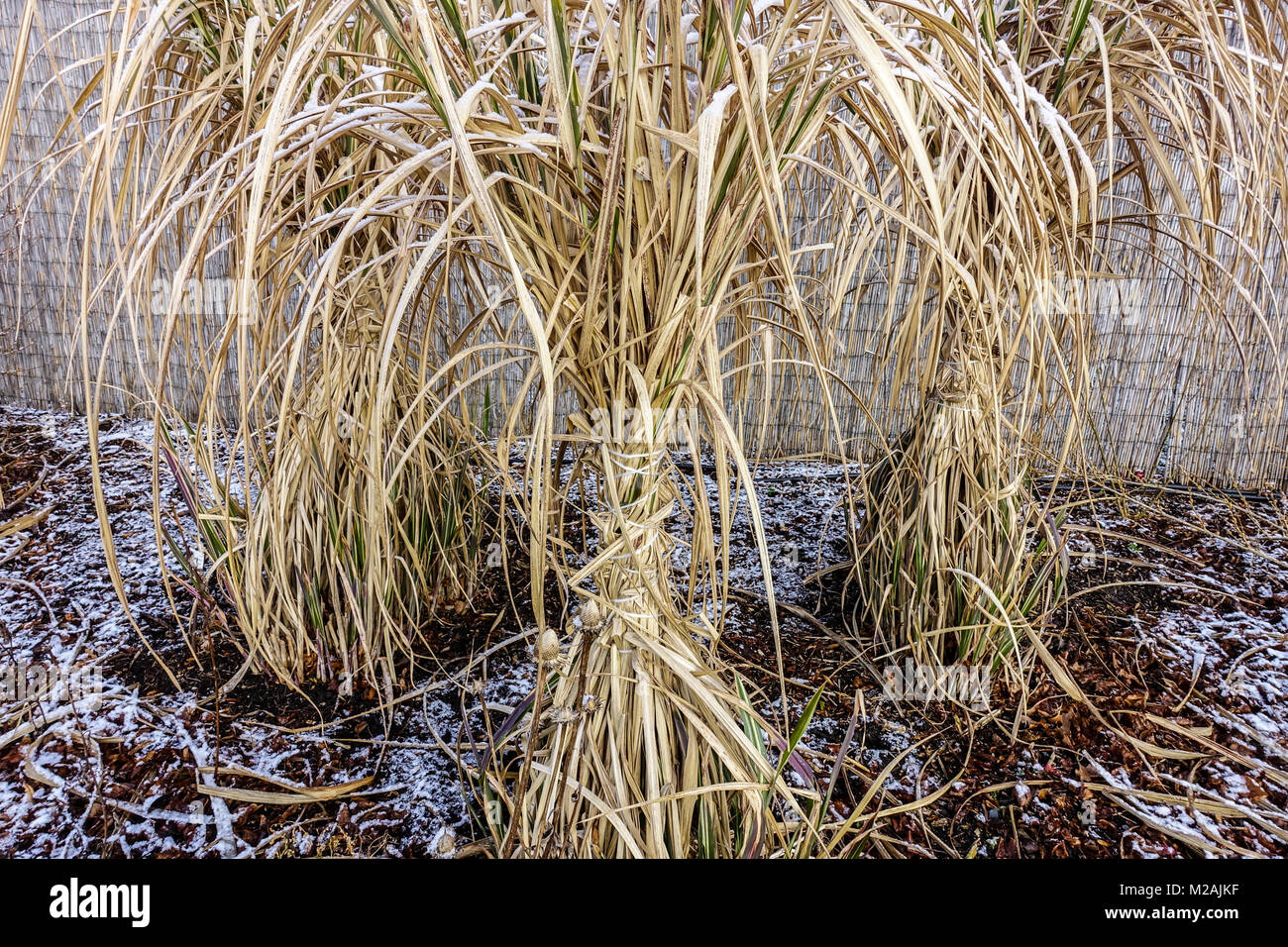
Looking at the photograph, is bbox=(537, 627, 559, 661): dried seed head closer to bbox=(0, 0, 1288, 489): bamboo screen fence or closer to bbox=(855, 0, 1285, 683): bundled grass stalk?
bbox=(855, 0, 1285, 683): bundled grass stalk

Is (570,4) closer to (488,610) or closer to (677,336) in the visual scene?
(677,336)

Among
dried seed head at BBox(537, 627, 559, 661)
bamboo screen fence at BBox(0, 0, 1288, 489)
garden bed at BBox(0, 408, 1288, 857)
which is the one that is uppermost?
bamboo screen fence at BBox(0, 0, 1288, 489)

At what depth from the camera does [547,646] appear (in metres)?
0.56

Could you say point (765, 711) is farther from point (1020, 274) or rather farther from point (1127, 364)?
point (1127, 364)

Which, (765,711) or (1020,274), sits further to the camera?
(765,711)

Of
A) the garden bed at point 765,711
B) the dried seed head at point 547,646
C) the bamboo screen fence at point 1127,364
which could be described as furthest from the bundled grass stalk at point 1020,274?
the bamboo screen fence at point 1127,364

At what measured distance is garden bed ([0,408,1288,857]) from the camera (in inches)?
34.8

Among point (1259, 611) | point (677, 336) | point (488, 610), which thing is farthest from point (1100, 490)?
point (677, 336)

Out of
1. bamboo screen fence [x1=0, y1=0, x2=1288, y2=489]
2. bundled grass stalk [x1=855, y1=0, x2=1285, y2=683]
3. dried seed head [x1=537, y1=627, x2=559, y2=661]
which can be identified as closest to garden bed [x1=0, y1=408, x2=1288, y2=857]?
bundled grass stalk [x1=855, y1=0, x2=1285, y2=683]

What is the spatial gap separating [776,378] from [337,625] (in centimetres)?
133

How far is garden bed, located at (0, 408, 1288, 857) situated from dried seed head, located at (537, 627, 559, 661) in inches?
11.1

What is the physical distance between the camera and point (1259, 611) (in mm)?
1284

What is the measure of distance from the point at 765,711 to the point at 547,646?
56 centimetres

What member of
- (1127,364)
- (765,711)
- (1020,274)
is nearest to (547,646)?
(765,711)
